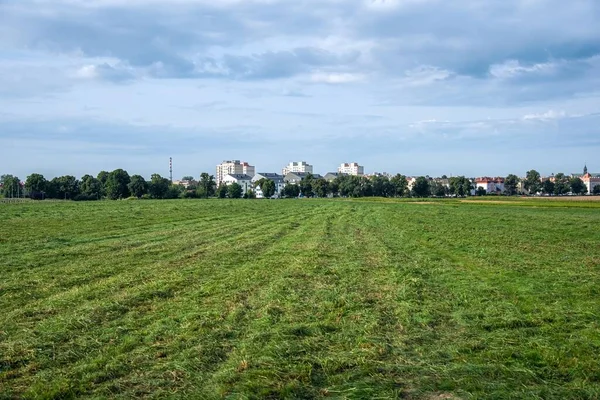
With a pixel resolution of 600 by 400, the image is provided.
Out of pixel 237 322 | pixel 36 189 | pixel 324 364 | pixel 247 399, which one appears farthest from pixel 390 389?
pixel 36 189

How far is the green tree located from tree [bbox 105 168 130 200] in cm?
318

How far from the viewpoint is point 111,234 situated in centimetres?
2664

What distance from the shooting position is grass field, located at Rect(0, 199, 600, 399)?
6438 mm

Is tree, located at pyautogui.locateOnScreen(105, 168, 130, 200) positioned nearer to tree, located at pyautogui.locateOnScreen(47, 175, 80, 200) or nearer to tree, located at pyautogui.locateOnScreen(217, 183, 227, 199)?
tree, located at pyautogui.locateOnScreen(47, 175, 80, 200)

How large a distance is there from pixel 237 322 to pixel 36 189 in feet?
442

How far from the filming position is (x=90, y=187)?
13312 centimetres

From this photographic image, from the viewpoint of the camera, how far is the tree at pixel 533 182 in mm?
188875

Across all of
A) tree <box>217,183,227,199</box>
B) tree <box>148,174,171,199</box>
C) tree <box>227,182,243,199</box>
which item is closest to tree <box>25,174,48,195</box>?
tree <box>148,174,171,199</box>

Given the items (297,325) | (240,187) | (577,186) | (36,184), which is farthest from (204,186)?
(297,325)

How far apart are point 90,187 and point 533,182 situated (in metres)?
146

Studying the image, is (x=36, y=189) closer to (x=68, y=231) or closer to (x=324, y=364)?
(x=68, y=231)

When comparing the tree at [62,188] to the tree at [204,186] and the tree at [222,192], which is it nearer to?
the tree at [204,186]

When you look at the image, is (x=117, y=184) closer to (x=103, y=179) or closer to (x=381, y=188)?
(x=103, y=179)

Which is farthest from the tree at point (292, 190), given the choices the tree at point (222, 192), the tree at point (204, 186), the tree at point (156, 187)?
the tree at point (156, 187)
